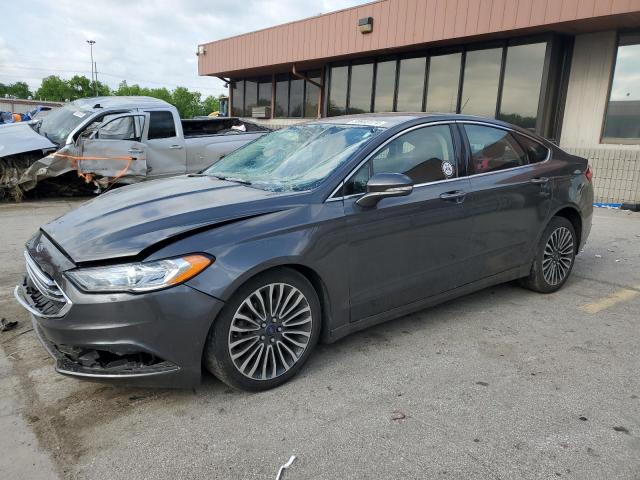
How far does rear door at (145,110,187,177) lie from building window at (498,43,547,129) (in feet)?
23.6

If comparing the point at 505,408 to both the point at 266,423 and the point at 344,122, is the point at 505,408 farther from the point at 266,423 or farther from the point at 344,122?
the point at 344,122

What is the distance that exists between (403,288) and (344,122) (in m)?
1.38

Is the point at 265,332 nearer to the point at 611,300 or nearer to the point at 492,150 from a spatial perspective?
the point at 492,150

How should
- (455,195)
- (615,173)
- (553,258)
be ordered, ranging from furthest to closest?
(615,173)
(553,258)
(455,195)

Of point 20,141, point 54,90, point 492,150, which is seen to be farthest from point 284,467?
point 54,90

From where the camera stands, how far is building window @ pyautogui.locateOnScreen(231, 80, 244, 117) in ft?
70.8

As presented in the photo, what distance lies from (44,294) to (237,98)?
20369 mm

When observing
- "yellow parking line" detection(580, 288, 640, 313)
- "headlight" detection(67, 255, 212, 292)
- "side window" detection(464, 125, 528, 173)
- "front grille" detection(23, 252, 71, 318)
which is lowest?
"yellow parking line" detection(580, 288, 640, 313)

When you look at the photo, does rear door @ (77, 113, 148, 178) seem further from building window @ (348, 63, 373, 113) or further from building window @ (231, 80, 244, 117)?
building window @ (231, 80, 244, 117)

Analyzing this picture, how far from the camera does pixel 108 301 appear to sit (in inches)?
96.3

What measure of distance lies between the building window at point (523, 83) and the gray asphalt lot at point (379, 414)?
8.04 m

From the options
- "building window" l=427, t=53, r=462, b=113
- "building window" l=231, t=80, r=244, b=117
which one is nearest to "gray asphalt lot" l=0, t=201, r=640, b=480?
"building window" l=427, t=53, r=462, b=113

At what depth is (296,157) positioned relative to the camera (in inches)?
141

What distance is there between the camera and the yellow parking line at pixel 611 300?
14.2 ft
